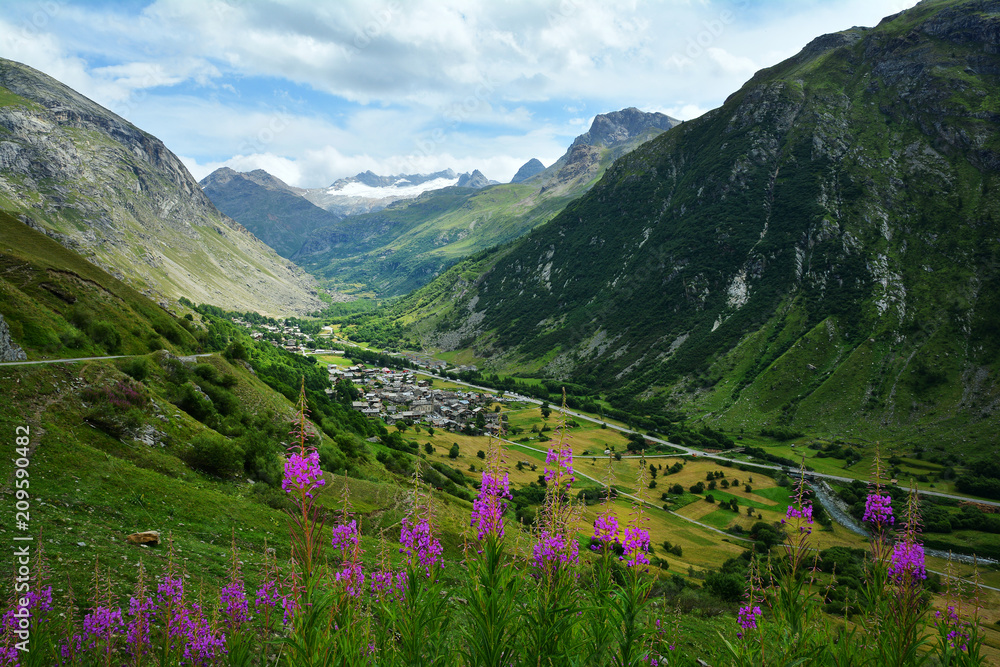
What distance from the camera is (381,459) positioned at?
5203cm

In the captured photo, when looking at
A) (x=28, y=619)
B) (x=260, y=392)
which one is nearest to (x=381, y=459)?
(x=260, y=392)

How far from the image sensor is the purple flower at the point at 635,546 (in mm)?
6395

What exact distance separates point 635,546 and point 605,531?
0.47 metres

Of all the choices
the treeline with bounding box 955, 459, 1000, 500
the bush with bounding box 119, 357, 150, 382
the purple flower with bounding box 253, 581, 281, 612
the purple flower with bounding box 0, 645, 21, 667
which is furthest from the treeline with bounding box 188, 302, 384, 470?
the treeline with bounding box 955, 459, 1000, 500

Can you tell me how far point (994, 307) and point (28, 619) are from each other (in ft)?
619

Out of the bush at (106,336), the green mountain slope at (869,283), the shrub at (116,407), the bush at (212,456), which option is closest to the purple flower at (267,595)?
the bush at (212,456)

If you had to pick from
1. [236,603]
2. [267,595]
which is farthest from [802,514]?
[236,603]

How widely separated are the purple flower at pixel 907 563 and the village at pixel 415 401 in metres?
88.6

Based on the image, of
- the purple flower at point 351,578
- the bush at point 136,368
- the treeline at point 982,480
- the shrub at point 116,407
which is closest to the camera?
the purple flower at point 351,578

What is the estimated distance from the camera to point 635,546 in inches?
257

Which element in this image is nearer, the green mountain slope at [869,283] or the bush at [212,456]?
the bush at [212,456]

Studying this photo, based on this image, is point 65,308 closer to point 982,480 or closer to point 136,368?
point 136,368

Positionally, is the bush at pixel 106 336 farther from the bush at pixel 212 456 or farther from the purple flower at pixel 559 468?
the purple flower at pixel 559 468

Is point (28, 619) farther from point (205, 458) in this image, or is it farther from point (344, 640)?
point (205, 458)
